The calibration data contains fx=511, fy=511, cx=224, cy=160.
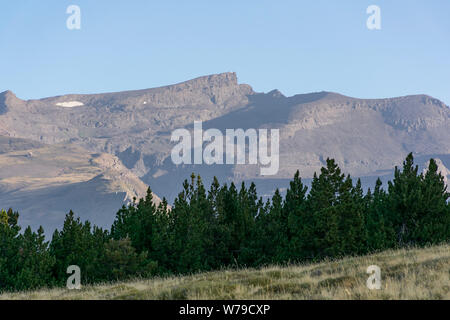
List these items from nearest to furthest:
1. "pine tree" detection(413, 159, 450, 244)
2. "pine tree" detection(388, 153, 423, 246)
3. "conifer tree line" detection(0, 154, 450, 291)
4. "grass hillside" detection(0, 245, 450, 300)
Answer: "grass hillside" detection(0, 245, 450, 300)
"pine tree" detection(413, 159, 450, 244)
"conifer tree line" detection(0, 154, 450, 291)
"pine tree" detection(388, 153, 423, 246)

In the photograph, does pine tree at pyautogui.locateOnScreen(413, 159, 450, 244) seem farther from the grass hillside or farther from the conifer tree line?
the grass hillside

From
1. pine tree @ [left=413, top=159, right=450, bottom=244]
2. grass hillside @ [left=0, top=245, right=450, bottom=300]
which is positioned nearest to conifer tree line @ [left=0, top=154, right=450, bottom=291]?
pine tree @ [left=413, top=159, right=450, bottom=244]

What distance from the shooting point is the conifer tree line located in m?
44.5

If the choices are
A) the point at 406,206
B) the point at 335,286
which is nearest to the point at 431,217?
the point at 406,206

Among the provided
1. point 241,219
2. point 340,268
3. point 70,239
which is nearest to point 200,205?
point 241,219

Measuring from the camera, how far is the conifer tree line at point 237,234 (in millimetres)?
44500

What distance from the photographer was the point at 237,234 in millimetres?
55531

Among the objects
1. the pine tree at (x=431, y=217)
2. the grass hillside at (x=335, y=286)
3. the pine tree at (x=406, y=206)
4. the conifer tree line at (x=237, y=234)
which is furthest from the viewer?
the pine tree at (x=406, y=206)

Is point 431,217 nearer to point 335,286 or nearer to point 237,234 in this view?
point 237,234

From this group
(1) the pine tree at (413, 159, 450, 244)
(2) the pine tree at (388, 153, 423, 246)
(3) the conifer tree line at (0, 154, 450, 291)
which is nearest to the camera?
(1) the pine tree at (413, 159, 450, 244)

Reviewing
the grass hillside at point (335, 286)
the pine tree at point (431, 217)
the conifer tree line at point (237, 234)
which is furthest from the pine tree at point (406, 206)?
the grass hillside at point (335, 286)

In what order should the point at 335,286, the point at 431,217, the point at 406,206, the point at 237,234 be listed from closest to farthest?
the point at 335,286 → the point at 406,206 → the point at 431,217 → the point at 237,234

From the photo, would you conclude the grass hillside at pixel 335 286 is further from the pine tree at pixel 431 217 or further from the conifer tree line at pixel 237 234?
the pine tree at pixel 431 217
